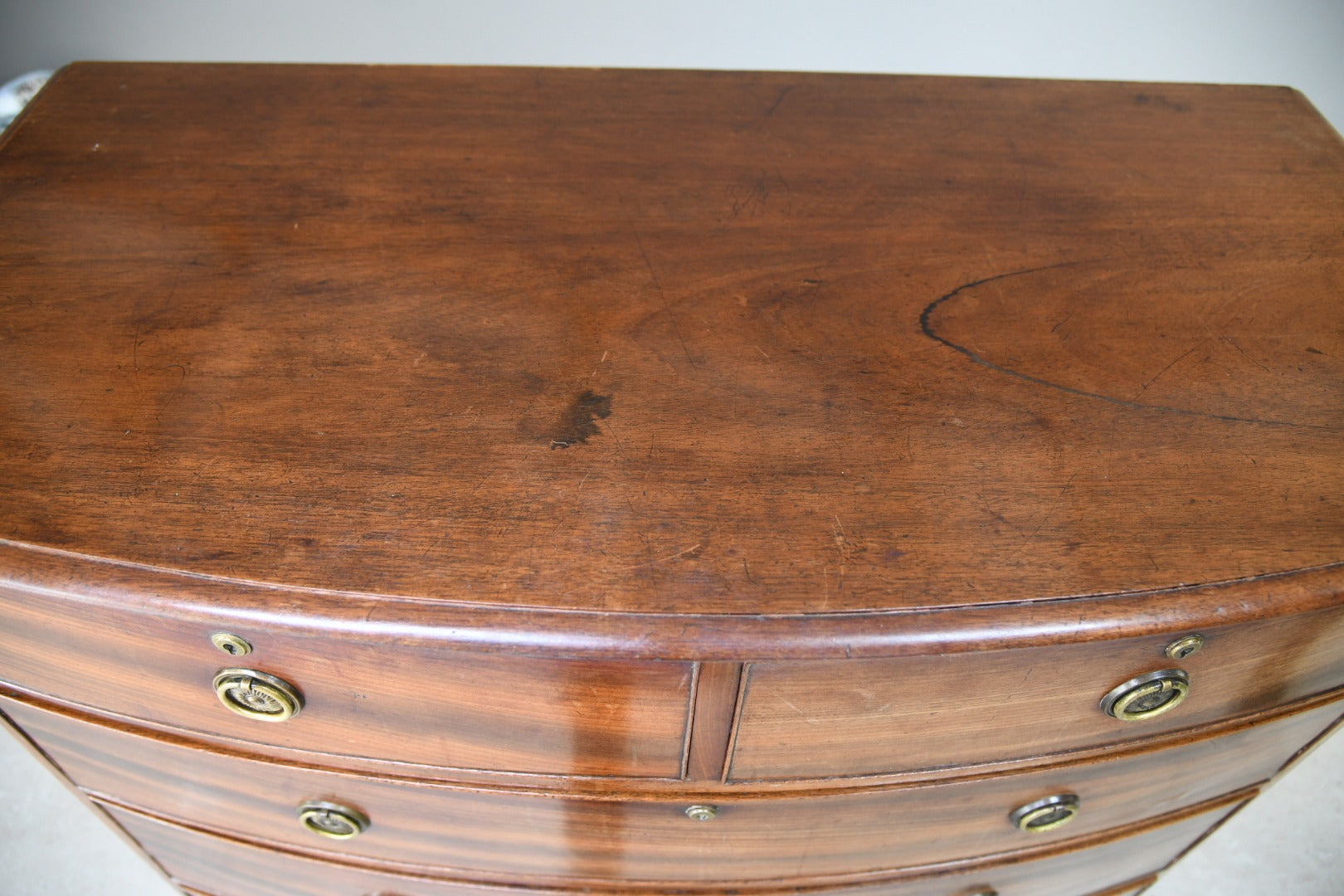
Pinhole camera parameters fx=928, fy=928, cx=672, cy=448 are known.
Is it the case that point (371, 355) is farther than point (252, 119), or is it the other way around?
point (252, 119)

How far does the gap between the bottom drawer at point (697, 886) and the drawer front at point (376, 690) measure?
0.26m

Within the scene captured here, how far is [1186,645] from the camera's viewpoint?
61 centimetres

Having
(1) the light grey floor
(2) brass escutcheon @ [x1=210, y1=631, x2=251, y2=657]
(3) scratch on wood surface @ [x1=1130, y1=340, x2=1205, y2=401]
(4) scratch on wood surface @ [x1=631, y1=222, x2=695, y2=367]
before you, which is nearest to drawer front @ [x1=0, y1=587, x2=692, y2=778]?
(2) brass escutcheon @ [x1=210, y1=631, x2=251, y2=657]

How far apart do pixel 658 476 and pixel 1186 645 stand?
14.4 inches

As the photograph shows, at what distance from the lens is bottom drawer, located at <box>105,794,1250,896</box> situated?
2.88ft

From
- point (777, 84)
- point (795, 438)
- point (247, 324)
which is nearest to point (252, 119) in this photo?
point (247, 324)

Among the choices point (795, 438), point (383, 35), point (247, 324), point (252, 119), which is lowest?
point (795, 438)

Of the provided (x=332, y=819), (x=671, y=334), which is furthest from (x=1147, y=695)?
(x=332, y=819)

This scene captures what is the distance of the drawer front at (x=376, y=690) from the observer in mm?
587

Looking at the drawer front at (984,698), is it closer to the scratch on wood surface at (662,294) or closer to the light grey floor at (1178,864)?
the scratch on wood surface at (662,294)

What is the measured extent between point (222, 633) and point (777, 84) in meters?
0.76

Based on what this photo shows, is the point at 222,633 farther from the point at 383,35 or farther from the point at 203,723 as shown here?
the point at 383,35

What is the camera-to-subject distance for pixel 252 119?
3.01 ft

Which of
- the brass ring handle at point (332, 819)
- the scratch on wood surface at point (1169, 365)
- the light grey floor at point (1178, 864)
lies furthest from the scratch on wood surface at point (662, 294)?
the light grey floor at point (1178, 864)
